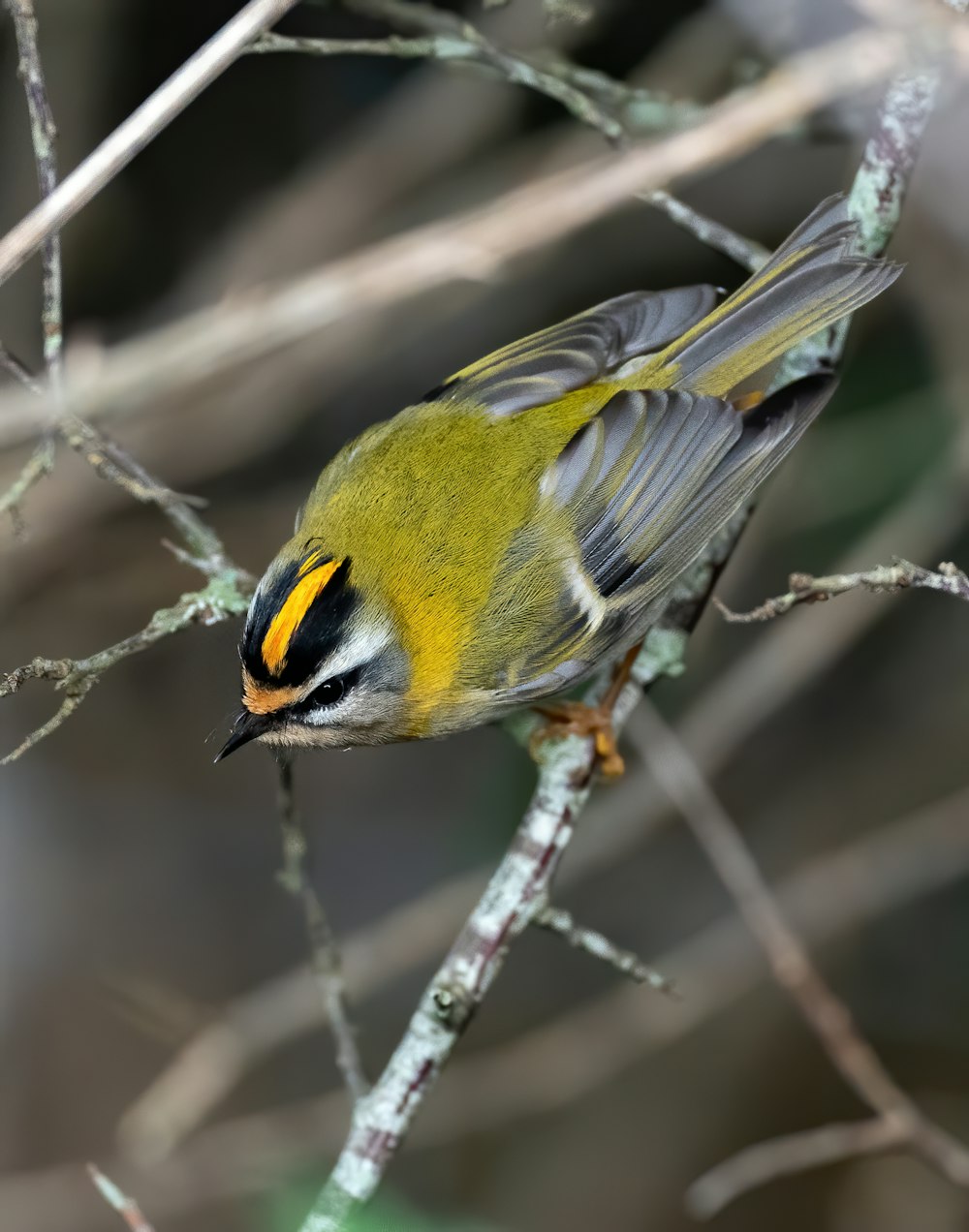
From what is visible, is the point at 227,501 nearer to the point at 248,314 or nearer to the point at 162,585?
the point at 162,585

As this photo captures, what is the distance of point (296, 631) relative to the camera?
2.36 m

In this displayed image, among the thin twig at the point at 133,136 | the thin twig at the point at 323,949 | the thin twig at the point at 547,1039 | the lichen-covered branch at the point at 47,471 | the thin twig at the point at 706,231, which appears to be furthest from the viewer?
the thin twig at the point at 547,1039

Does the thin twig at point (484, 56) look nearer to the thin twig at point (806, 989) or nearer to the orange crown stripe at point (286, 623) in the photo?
the orange crown stripe at point (286, 623)

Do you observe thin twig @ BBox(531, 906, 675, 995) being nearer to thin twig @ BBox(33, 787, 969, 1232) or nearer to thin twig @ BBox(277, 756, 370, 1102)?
Result: thin twig @ BBox(277, 756, 370, 1102)

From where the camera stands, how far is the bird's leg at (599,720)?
2.67 metres

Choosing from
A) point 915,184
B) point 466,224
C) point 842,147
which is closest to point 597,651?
point 466,224

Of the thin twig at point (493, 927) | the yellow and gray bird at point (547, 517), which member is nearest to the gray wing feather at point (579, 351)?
the yellow and gray bird at point (547, 517)

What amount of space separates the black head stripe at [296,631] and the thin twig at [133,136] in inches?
29.2

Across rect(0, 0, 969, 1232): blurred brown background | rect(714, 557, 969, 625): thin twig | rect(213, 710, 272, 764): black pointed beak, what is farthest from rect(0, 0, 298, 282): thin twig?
rect(0, 0, 969, 1232): blurred brown background

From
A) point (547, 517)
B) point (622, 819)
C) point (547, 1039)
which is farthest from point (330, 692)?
point (547, 1039)

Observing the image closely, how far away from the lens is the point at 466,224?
9.09 ft

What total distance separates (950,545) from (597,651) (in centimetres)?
198

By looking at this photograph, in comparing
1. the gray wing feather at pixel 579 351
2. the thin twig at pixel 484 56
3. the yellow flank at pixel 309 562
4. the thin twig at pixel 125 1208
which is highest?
the thin twig at pixel 484 56

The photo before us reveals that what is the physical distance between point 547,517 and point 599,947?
2.84ft
